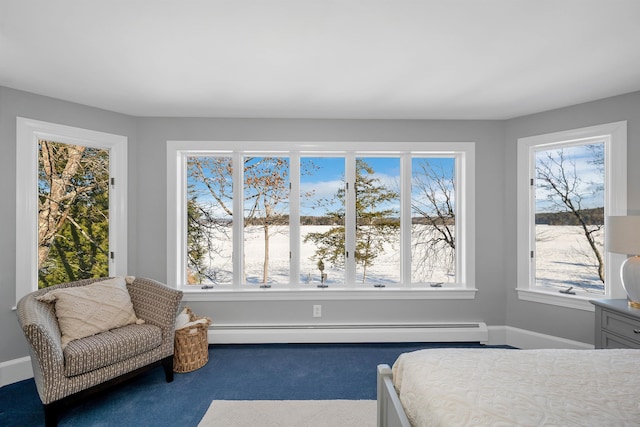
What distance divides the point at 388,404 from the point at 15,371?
302 centimetres

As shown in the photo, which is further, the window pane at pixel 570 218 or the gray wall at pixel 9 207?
the window pane at pixel 570 218

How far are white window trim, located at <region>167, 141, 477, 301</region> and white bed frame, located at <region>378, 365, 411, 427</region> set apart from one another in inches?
64.2

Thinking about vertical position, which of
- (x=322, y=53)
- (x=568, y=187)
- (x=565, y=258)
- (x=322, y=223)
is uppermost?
(x=322, y=53)

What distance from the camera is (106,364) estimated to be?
2.07m

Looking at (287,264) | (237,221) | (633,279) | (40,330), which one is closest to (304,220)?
(287,264)

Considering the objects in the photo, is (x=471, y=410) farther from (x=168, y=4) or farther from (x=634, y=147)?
(x=634, y=147)

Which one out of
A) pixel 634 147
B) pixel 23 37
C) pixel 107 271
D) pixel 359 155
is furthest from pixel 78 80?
pixel 634 147

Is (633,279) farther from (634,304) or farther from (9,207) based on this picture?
(9,207)

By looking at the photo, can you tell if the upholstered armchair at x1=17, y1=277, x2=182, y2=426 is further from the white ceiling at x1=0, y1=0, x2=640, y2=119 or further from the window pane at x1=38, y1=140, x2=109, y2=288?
the white ceiling at x1=0, y1=0, x2=640, y2=119

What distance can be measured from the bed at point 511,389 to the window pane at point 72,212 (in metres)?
2.97

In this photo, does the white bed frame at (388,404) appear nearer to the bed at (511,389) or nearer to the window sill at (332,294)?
the bed at (511,389)

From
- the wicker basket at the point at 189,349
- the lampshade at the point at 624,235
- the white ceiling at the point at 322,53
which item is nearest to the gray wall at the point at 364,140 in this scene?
the white ceiling at the point at 322,53

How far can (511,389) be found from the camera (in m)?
1.11

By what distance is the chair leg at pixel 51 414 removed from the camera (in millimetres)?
1872
